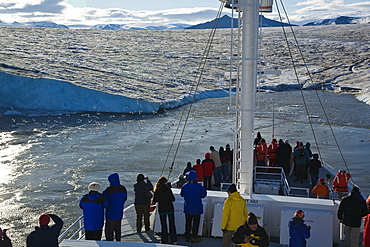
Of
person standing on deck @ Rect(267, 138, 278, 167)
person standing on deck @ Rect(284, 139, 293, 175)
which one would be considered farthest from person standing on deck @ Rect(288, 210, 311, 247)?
person standing on deck @ Rect(267, 138, 278, 167)

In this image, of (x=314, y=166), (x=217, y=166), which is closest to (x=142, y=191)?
(x=217, y=166)

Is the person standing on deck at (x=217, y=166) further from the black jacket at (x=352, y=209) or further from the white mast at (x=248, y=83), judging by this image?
the black jacket at (x=352, y=209)

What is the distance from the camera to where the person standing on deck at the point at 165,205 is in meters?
5.29

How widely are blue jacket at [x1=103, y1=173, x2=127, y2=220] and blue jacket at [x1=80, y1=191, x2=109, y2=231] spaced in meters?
0.16

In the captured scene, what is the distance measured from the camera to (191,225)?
579cm

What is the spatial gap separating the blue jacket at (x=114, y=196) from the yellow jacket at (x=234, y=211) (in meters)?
1.27

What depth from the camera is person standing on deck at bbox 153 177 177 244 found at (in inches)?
208

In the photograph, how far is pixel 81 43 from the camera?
1976 inches

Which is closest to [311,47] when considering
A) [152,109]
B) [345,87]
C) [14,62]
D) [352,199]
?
[345,87]

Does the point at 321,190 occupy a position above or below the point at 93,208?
below

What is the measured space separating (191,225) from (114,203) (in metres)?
1.20

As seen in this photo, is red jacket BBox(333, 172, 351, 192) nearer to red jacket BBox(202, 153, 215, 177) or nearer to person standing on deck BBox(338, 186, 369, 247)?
person standing on deck BBox(338, 186, 369, 247)

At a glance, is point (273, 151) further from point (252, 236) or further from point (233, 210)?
point (252, 236)

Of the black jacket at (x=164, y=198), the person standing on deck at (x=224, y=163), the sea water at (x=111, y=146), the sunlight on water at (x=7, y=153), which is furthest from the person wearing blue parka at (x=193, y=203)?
the sunlight on water at (x=7, y=153)
